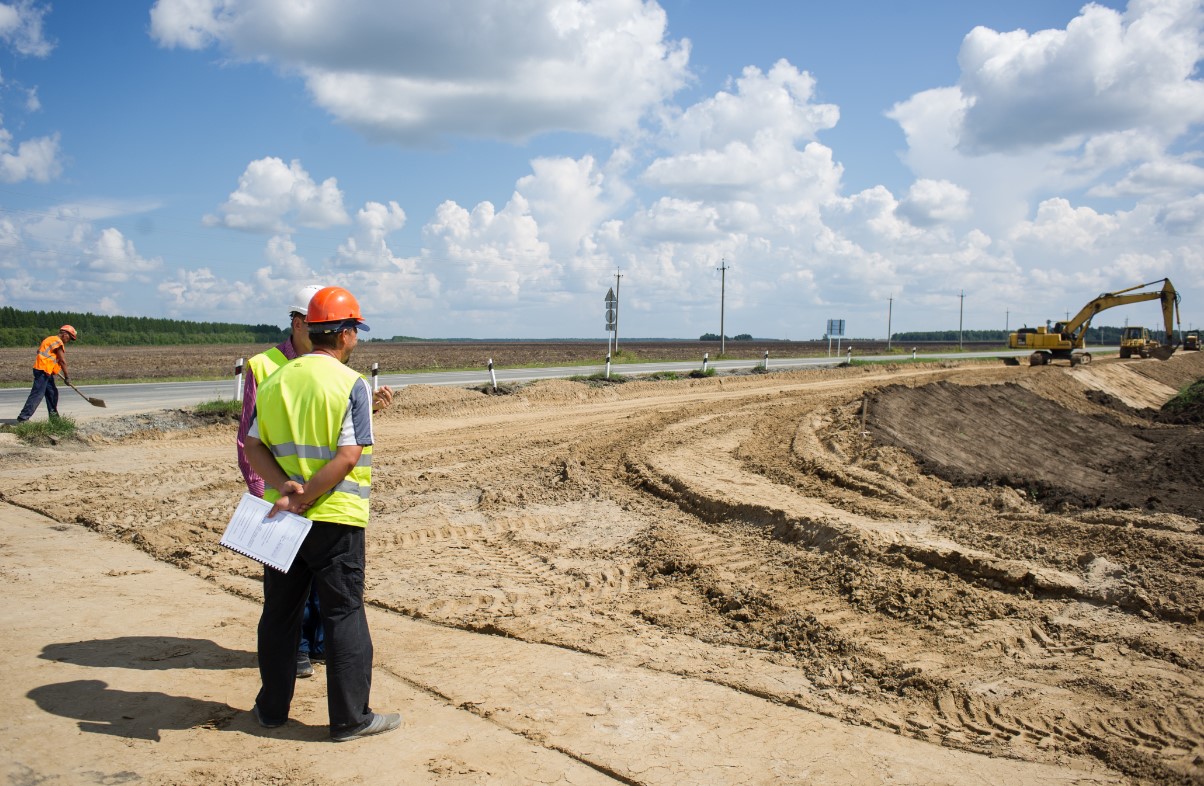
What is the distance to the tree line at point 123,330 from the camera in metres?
67.4

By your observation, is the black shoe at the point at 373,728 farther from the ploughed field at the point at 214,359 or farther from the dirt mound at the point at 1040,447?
the ploughed field at the point at 214,359

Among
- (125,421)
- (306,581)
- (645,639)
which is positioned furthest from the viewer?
(125,421)

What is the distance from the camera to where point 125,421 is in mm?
15172

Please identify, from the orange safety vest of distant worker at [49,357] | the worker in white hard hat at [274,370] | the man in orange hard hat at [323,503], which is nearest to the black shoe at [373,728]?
the man in orange hard hat at [323,503]

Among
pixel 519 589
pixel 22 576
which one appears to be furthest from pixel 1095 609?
pixel 22 576

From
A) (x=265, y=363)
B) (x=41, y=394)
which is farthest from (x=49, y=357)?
(x=265, y=363)

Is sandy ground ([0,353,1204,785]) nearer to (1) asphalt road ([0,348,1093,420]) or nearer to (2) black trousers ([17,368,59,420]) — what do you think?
(2) black trousers ([17,368,59,420])

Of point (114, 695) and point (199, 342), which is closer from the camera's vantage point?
point (114, 695)

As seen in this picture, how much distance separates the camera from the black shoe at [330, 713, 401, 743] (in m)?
3.92

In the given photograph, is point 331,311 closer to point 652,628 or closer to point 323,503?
point 323,503

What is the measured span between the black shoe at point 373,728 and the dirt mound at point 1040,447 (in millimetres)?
8374

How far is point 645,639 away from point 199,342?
91486mm

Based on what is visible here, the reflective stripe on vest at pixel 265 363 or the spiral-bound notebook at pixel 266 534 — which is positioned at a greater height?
the reflective stripe on vest at pixel 265 363

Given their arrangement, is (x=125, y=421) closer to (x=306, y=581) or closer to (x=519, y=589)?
(x=519, y=589)
